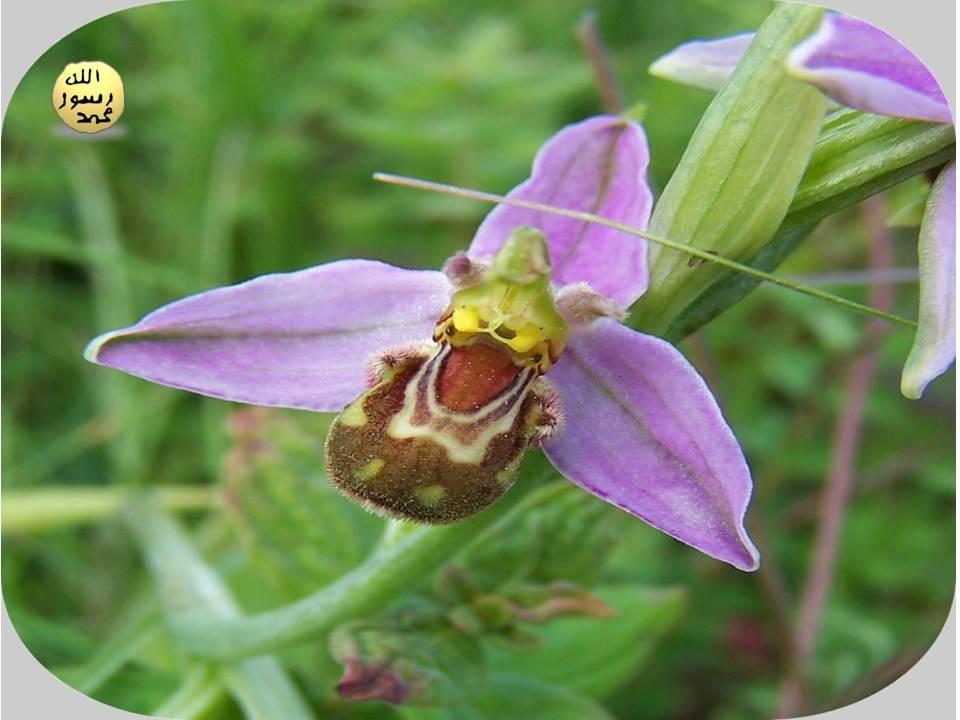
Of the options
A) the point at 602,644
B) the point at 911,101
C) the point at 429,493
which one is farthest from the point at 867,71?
the point at 602,644

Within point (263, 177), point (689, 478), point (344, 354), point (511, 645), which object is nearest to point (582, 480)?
point (689, 478)

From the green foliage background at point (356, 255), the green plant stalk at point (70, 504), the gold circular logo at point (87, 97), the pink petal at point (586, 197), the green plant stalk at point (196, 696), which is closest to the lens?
the pink petal at point (586, 197)

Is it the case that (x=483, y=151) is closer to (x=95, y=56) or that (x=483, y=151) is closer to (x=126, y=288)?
(x=126, y=288)

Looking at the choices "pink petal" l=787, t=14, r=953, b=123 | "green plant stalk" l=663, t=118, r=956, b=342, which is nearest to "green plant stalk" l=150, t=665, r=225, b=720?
"green plant stalk" l=663, t=118, r=956, b=342

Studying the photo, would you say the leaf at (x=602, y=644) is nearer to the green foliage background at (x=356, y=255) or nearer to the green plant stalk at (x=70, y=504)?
the green foliage background at (x=356, y=255)

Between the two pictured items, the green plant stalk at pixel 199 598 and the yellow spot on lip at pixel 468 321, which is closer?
the yellow spot on lip at pixel 468 321

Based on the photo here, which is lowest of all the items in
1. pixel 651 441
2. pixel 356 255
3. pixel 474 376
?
pixel 356 255

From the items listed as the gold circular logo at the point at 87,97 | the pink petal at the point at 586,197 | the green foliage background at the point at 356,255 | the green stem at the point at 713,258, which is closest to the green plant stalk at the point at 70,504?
the green foliage background at the point at 356,255

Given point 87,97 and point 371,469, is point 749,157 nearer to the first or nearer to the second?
point 371,469
